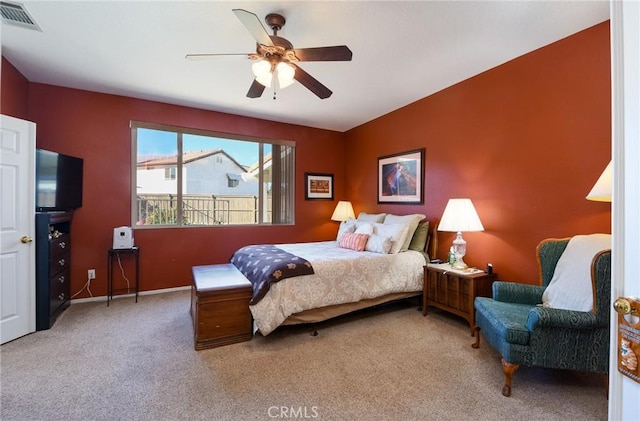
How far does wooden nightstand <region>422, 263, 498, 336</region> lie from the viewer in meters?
2.76

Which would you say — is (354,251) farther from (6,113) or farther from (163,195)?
(6,113)

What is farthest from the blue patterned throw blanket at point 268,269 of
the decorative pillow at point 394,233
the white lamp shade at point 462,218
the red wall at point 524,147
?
the red wall at point 524,147

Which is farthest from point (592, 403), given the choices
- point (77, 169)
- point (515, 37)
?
point (77, 169)

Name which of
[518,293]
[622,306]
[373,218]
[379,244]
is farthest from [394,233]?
[622,306]

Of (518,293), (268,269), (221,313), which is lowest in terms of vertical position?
(221,313)

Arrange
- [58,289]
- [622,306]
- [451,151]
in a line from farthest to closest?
[451,151], [58,289], [622,306]

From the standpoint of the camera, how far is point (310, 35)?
243 centimetres

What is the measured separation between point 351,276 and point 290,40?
2.30 m

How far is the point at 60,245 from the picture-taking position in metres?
3.15

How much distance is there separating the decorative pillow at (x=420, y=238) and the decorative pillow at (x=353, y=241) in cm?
60

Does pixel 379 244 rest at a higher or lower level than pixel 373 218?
lower

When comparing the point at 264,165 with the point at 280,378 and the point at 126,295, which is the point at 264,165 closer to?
the point at 126,295

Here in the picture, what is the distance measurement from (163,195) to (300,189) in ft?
7.18

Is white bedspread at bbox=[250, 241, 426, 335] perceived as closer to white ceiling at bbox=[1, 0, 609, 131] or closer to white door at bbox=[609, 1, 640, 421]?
white ceiling at bbox=[1, 0, 609, 131]
